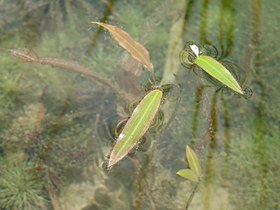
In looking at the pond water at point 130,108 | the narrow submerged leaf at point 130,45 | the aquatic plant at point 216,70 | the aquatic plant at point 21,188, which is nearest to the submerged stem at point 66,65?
the pond water at point 130,108

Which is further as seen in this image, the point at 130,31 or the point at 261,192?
the point at 130,31

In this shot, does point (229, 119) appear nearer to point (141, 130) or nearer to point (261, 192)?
point (261, 192)

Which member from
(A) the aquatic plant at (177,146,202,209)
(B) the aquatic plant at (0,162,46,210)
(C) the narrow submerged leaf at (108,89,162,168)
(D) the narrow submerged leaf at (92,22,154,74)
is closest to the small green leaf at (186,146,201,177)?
(A) the aquatic plant at (177,146,202,209)

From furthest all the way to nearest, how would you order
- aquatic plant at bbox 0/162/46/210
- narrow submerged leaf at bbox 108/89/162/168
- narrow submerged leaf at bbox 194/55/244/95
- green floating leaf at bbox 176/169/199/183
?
1. aquatic plant at bbox 0/162/46/210
2. green floating leaf at bbox 176/169/199/183
3. narrow submerged leaf at bbox 194/55/244/95
4. narrow submerged leaf at bbox 108/89/162/168

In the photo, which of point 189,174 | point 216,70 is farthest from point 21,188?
point 216,70

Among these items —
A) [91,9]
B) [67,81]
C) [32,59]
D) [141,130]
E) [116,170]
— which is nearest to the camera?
[141,130]

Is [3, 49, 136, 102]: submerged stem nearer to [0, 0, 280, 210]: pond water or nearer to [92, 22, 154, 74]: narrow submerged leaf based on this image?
[0, 0, 280, 210]: pond water

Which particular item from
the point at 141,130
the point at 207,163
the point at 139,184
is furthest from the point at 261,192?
the point at 141,130
